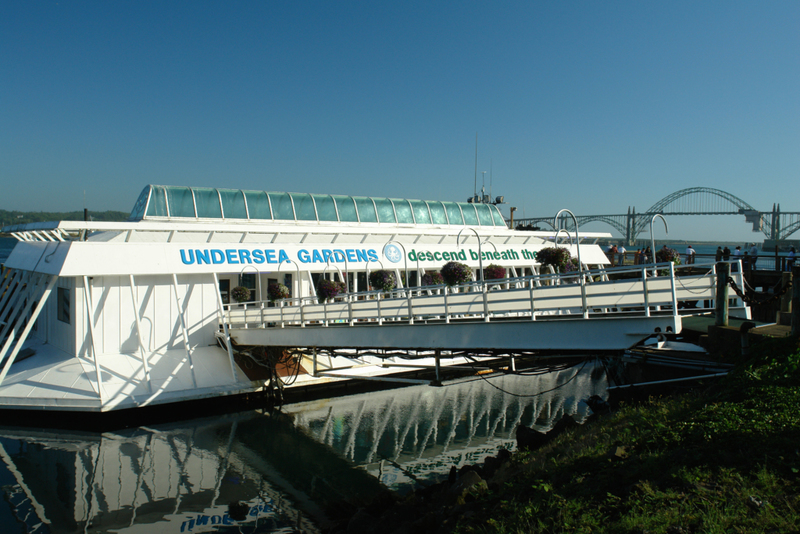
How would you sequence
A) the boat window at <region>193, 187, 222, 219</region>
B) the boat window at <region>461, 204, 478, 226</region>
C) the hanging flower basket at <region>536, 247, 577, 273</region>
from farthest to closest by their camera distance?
the boat window at <region>461, 204, 478, 226</region> → the boat window at <region>193, 187, 222, 219</region> → the hanging flower basket at <region>536, 247, 577, 273</region>

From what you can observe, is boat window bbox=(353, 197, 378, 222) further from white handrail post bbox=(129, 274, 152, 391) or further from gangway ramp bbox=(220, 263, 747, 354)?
white handrail post bbox=(129, 274, 152, 391)

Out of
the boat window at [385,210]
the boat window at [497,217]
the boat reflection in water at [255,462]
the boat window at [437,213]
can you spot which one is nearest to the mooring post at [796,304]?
the boat reflection in water at [255,462]

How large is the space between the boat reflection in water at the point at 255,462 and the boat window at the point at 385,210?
12.3 m

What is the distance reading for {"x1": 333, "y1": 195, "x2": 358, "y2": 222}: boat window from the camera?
98.1 ft

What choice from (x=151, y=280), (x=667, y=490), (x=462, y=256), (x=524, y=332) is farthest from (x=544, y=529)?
(x=462, y=256)

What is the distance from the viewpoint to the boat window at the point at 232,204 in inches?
1047

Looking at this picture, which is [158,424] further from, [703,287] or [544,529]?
[703,287]

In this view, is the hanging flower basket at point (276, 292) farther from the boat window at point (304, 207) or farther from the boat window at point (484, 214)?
the boat window at point (484, 214)

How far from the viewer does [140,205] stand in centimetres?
2575

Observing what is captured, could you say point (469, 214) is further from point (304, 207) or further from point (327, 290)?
point (327, 290)

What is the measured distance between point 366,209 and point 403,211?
8.65 feet

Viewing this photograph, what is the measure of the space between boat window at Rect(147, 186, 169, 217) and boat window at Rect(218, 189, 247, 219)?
2644mm

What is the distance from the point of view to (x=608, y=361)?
17.6 m

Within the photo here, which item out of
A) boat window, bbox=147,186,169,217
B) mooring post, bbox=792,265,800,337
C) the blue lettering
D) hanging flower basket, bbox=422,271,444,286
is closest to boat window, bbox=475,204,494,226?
hanging flower basket, bbox=422,271,444,286
